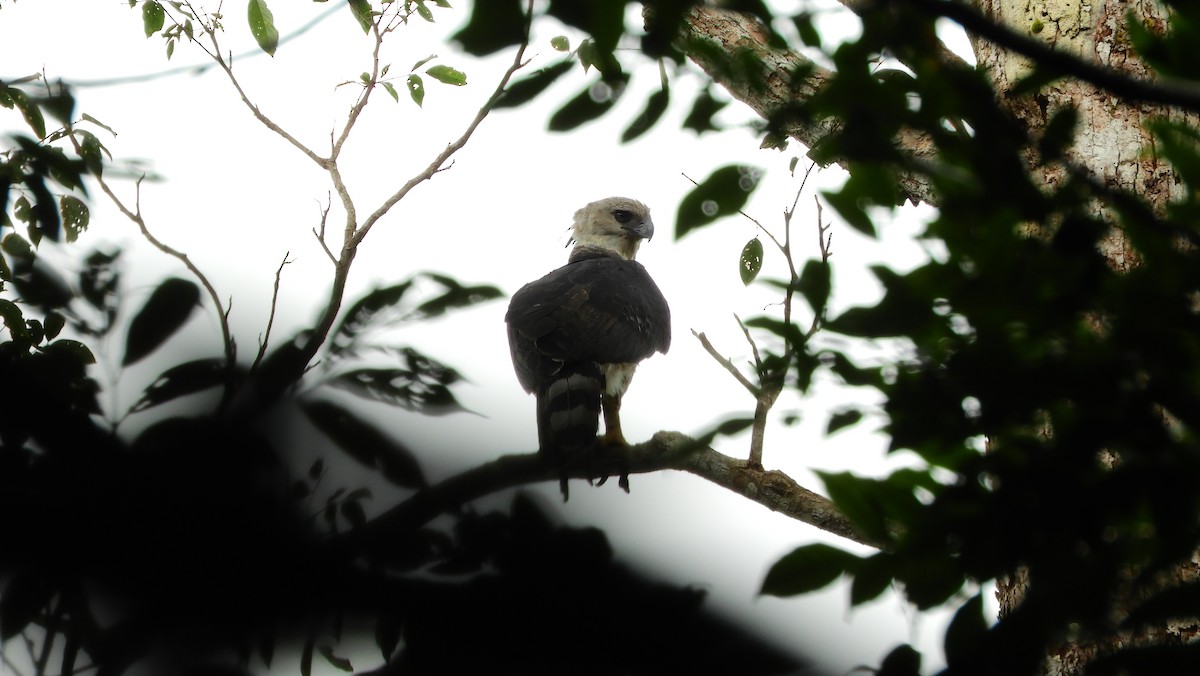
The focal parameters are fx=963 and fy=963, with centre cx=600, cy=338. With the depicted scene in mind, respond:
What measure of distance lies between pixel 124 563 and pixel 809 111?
599 mm

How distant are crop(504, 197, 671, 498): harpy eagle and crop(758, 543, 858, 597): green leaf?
2.15 meters

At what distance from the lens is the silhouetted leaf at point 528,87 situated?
2.82ft

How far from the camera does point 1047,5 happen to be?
2.63 metres

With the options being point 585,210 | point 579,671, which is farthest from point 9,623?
point 585,210

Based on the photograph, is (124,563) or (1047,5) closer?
(124,563)

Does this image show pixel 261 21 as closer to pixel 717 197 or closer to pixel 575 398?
A: pixel 575 398

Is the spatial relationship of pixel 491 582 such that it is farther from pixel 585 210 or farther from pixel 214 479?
pixel 585 210

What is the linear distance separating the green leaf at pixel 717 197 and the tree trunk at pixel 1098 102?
1.45m

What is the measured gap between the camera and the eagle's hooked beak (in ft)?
19.7

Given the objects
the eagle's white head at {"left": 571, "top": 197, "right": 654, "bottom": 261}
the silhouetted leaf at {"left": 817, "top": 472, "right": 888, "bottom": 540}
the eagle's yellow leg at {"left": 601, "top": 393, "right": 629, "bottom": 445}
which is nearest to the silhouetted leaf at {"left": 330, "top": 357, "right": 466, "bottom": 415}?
the silhouetted leaf at {"left": 817, "top": 472, "right": 888, "bottom": 540}

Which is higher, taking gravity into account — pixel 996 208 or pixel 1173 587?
pixel 996 208

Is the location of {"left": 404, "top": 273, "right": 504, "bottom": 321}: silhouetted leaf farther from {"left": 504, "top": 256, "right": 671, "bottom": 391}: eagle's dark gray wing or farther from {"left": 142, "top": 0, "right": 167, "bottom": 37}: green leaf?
{"left": 142, "top": 0, "right": 167, "bottom": 37}: green leaf

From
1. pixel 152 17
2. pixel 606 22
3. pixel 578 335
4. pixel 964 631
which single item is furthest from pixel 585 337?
pixel 606 22

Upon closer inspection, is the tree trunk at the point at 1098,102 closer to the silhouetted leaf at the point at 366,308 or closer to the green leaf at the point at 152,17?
the silhouetted leaf at the point at 366,308
